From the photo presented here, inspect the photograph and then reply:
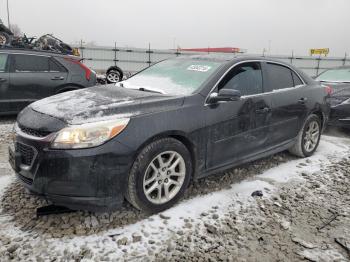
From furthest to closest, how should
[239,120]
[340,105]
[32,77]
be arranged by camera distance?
1. [32,77]
2. [340,105]
3. [239,120]

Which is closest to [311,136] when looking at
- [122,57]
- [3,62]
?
[3,62]

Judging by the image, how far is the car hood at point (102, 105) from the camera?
9.21 feet

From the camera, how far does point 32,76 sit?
6559mm

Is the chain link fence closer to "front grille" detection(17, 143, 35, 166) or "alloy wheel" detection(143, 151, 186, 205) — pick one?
"alloy wheel" detection(143, 151, 186, 205)

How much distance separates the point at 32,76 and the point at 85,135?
4.59 meters

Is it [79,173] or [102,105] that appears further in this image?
[102,105]

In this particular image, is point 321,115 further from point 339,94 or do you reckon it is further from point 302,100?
point 339,94

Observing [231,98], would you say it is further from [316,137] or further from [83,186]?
[316,137]

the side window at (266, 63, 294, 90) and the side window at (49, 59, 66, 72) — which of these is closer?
the side window at (266, 63, 294, 90)

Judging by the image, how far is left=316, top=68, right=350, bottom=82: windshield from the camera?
7445 mm

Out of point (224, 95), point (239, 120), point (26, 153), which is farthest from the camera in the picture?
point (239, 120)

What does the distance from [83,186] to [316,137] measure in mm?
3946

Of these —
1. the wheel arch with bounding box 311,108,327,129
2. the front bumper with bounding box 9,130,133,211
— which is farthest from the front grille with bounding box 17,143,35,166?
the wheel arch with bounding box 311,108,327,129

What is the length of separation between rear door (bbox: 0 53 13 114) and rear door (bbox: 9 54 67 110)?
0.09m
